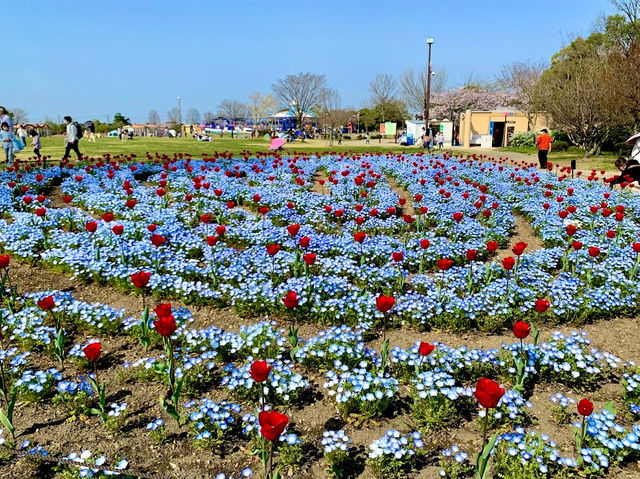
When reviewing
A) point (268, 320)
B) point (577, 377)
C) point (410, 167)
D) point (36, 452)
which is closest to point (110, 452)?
point (36, 452)

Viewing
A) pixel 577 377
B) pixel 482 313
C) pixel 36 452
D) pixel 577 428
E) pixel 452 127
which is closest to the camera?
pixel 36 452

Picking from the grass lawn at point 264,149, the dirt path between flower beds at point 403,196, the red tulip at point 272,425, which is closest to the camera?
the red tulip at point 272,425

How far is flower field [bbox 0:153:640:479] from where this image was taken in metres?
3.29

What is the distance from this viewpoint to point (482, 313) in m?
5.47

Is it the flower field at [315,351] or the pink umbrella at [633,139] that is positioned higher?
the pink umbrella at [633,139]

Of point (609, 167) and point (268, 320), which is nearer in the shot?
point (268, 320)

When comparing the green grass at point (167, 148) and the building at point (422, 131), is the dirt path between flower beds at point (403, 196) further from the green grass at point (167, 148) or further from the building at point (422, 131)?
the building at point (422, 131)

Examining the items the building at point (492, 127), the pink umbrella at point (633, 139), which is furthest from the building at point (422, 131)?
the pink umbrella at point (633, 139)

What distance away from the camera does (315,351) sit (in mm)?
4457

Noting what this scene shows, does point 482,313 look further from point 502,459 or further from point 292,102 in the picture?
point 292,102

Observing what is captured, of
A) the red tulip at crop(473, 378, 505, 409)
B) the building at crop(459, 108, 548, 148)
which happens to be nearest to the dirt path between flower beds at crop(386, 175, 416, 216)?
the red tulip at crop(473, 378, 505, 409)

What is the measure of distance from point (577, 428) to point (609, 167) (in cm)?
2364

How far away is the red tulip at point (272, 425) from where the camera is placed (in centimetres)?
230

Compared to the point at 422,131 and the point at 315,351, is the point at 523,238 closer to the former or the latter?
the point at 315,351
